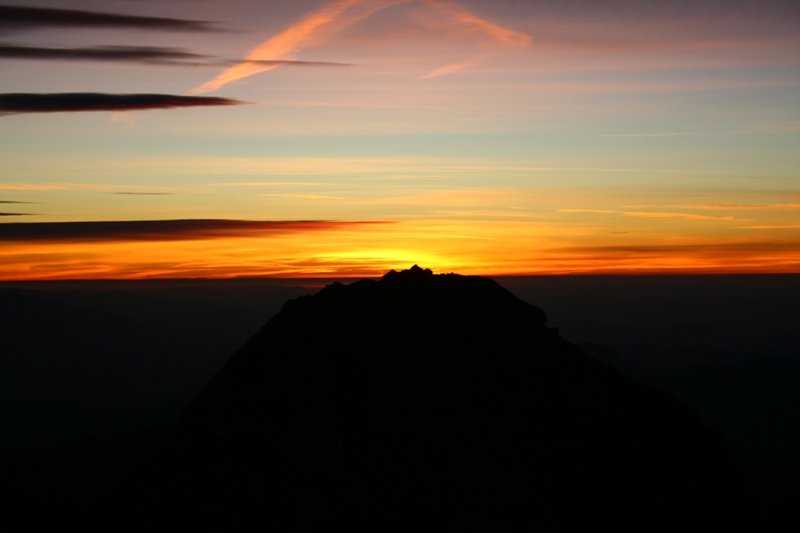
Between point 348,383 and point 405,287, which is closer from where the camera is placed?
point 348,383

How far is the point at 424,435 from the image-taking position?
127 ft

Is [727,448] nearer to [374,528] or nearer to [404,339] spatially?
[404,339]

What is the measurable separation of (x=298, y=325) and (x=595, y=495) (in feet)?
67.1

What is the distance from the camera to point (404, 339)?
148ft

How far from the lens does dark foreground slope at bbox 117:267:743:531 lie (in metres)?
33.6

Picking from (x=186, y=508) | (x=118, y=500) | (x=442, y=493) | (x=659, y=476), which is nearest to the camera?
(x=186, y=508)

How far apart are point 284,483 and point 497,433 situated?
557 inches

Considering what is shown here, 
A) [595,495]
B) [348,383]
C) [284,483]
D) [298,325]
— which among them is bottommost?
[595,495]

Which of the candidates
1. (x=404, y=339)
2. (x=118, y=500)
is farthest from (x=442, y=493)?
(x=118, y=500)

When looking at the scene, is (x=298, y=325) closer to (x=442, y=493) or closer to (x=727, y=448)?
(x=442, y=493)

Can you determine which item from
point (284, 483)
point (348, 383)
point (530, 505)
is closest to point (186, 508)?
point (284, 483)

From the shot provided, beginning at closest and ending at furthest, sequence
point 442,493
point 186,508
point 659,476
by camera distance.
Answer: point 186,508 → point 442,493 → point 659,476

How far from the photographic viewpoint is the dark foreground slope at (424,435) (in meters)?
33.6

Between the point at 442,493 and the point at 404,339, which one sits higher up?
the point at 404,339
